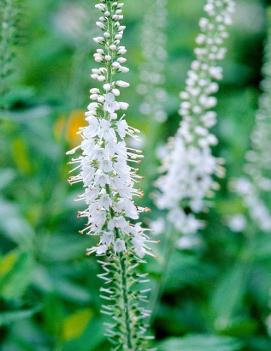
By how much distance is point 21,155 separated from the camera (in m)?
5.43

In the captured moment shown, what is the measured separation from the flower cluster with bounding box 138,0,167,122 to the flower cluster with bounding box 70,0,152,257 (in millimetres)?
1878

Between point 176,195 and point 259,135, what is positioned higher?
point 259,135

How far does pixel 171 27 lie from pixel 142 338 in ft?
18.9

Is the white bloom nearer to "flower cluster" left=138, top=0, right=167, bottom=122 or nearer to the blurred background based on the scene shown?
the blurred background

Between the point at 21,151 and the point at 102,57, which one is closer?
the point at 102,57

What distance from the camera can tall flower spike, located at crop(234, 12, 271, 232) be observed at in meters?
4.74

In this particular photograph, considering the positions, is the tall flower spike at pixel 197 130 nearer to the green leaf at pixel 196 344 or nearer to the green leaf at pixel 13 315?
the green leaf at pixel 196 344

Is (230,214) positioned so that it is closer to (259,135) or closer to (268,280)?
(268,280)

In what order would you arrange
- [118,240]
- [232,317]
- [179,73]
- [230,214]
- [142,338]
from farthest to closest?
[179,73] → [230,214] → [232,317] → [142,338] → [118,240]

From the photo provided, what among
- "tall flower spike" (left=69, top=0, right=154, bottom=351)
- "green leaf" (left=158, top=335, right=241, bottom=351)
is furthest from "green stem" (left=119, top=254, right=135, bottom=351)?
"green leaf" (left=158, top=335, right=241, bottom=351)

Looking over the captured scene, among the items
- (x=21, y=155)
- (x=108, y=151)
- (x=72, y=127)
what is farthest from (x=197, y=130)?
(x=72, y=127)

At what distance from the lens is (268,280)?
5.82 meters

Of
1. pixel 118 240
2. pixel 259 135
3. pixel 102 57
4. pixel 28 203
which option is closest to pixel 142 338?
pixel 118 240

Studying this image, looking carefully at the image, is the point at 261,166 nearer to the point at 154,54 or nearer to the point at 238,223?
the point at 238,223
